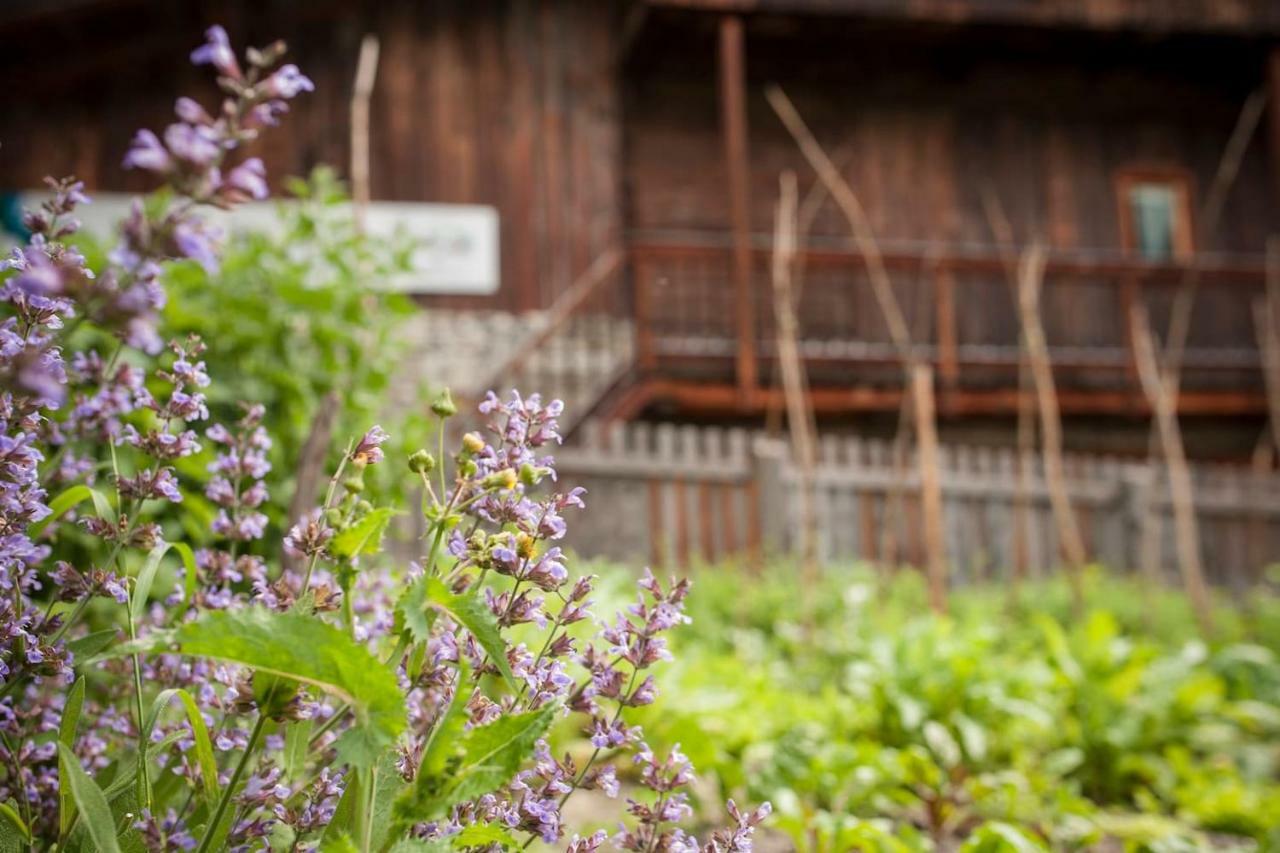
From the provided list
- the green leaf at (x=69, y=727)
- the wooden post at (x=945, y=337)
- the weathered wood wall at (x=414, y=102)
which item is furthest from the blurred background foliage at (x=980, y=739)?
the weathered wood wall at (x=414, y=102)

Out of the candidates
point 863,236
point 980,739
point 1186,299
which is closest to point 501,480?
point 980,739

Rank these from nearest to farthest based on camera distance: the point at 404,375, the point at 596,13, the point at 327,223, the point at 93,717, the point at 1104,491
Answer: the point at 93,717
the point at 327,223
the point at 1104,491
the point at 404,375
the point at 596,13

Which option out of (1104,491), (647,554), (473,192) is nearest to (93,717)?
(647,554)

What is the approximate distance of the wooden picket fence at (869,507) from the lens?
940cm

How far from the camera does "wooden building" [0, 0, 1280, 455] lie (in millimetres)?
11633

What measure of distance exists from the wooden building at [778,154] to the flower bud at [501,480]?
365 inches

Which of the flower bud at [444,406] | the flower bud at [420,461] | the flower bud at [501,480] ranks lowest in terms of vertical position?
the flower bud at [501,480]

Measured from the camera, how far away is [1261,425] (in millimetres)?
13477

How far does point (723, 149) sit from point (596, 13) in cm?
189

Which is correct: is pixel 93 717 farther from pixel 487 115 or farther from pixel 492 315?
pixel 487 115

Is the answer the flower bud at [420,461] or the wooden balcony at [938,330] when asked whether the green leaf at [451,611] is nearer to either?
the flower bud at [420,461]

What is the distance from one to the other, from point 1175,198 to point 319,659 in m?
14.7

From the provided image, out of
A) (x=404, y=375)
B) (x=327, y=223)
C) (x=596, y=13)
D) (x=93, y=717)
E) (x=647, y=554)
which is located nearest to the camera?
(x=93, y=717)

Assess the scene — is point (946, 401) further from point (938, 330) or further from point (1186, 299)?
point (1186, 299)
